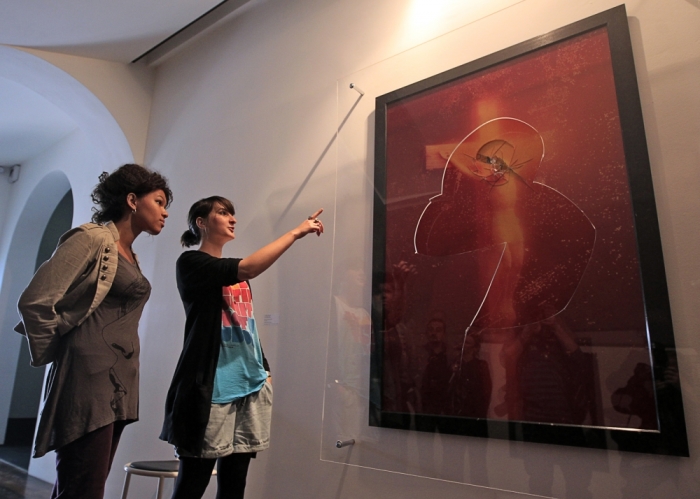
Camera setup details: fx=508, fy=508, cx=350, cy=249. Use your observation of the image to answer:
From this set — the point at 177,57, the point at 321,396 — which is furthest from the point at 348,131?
the point at 177,57

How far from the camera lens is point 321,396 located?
184 centimetres

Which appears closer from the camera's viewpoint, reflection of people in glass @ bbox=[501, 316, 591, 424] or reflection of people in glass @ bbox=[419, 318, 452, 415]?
reflection of people in glass @ bbox=[501, 316, 591, 424]

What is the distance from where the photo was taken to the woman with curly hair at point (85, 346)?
1.11 m

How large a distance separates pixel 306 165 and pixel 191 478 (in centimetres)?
127

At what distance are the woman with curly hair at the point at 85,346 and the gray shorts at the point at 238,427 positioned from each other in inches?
8.6

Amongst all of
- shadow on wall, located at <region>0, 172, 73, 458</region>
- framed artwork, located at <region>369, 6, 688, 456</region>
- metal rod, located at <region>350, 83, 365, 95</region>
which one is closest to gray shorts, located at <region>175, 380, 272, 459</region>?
framed artwork, located at <region>369, 6, 688, 456</region>

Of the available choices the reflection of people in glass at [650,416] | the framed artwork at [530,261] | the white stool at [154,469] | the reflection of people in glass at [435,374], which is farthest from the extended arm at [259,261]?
the reflection of people in glass at [650,416]

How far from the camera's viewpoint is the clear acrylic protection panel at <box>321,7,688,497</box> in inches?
46.8

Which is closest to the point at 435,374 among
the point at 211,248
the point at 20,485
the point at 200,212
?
the point at 211,248

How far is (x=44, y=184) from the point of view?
15.6 feet

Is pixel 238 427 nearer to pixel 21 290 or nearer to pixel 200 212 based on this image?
pixel 200 212

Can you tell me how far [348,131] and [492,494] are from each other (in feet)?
4.22

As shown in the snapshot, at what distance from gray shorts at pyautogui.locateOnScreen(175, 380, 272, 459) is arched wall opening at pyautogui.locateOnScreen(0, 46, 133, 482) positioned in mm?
2243

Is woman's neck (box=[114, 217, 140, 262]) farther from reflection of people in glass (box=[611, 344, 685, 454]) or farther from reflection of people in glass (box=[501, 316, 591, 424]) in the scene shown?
reflection of people in glass (box=[611, 344, 685, 454])
